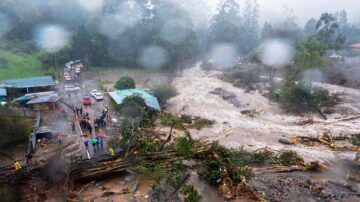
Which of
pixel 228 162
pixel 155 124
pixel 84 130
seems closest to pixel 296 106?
pixel 155 124

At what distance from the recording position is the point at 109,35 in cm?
4697

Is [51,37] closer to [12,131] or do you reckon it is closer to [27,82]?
[27,82]

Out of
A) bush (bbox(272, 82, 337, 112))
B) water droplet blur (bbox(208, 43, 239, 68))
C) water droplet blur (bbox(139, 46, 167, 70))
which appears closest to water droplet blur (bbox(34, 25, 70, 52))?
water droplet blur (bbox(139, 46, 167, 70))

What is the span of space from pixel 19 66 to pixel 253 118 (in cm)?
3057

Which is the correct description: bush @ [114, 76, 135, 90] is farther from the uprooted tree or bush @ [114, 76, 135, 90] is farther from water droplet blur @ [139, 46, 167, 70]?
water droplet blur @ [139, 46, 167, 70]

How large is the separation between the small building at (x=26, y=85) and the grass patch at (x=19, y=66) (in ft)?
21.9

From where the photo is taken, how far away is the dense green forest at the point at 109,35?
44.7 m

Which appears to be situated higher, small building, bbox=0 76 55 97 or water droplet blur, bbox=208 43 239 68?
water droplet blur, bbox=208 43 239 68

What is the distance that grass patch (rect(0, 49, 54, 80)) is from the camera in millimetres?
37406

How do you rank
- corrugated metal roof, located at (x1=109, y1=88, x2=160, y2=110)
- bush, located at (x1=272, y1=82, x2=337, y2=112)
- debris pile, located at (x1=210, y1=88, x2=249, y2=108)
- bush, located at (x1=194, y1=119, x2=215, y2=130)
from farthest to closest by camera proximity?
debris pile, located at (x1=210, y1=88, x2=249, y2=108), bush, located at (x1=272, y1=82, x2=337, y2=112), corrugated metal roof, located at (x1=109, y1=88, x2=160, y2=110), bush, located at (x1=194, y1=119, x2=215, y2=130)

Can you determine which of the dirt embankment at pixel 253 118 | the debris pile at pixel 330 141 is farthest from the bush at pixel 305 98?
the debris pile at pixel 330 141

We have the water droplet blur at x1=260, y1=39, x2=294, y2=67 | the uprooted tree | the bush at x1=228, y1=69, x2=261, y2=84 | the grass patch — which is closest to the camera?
the uprooted tree

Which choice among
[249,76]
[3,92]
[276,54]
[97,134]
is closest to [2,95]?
[3,92]

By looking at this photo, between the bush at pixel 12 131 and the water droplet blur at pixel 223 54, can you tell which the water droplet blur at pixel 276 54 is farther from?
the bush at pixel 12 131
